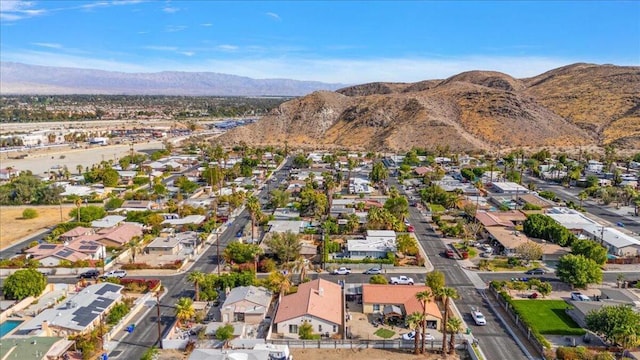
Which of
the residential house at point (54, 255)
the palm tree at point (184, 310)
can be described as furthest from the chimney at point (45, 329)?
the residential house at point (54, 255)

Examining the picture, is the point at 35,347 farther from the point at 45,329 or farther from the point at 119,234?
the point at 119,234

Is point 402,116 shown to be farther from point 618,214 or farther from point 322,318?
point 322,318

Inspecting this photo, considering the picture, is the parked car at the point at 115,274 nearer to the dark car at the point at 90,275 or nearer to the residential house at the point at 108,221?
the dark car at the point at 90,275

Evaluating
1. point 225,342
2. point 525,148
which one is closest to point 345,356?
Answer: point 225,342

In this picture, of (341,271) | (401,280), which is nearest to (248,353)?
(341,271)

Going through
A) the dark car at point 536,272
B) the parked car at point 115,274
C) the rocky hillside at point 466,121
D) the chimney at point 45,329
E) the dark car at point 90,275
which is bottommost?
the dark car at point 90,275

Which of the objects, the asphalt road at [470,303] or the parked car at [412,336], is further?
the parked car at [412,336]

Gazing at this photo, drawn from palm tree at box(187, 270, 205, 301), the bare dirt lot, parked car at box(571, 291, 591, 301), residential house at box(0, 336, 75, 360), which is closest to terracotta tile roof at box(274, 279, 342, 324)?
palm tree at box(187, 270, 205, 301)

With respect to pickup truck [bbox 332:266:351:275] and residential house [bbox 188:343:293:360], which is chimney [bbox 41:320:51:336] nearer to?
residential house [bbox 188:343:293:360]
